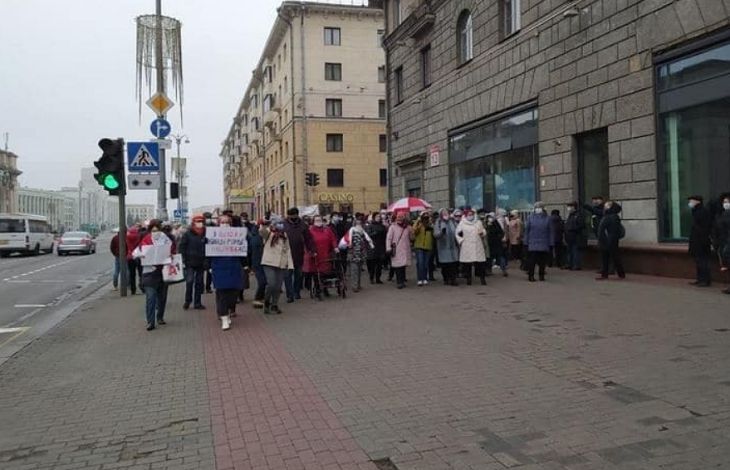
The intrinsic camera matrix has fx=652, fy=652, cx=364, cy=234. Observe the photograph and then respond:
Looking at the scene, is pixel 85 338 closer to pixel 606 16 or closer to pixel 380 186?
pixel 606 16

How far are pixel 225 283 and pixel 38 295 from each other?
8.53m

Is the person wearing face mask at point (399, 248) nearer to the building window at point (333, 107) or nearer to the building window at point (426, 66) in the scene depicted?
the building window at point (426, 66)

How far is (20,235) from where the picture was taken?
3562 cm

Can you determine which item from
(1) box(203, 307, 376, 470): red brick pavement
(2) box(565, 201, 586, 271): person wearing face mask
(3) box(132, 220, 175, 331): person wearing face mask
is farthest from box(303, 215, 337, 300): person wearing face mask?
(2) box(565, 201, 586, 271): person wearing face mask

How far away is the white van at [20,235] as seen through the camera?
35.2 metres

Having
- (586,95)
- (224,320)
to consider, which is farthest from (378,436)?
(586,95)

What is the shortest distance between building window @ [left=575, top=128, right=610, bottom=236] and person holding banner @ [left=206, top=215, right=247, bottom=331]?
29.6 ft

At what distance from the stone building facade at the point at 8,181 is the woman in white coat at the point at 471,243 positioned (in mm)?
95427

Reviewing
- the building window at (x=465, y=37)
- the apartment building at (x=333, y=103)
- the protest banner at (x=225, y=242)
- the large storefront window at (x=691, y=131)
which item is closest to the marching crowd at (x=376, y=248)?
the protest banner at (x=225, y=242)

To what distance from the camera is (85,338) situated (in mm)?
9078

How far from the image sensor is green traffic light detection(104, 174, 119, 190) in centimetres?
1370

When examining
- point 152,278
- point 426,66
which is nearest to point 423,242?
point 152,278

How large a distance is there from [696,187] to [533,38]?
6.33m

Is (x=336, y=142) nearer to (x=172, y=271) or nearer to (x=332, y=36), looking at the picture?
(x=332, y=36)
